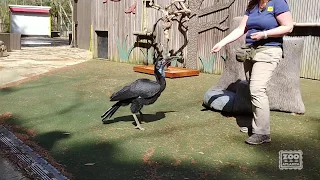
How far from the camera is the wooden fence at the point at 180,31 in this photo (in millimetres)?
7242

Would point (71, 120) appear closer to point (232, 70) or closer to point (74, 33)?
point (232, 70)

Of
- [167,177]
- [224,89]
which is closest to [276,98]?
[224,89]

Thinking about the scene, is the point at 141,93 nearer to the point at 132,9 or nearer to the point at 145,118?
the point at 145,118

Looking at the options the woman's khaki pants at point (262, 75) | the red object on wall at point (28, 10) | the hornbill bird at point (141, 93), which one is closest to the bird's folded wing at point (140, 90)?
the hornbill bird at point (141, 93)

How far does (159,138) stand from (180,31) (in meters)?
5.54

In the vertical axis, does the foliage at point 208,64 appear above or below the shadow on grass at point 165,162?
above

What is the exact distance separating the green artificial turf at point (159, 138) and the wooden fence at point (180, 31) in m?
1.51

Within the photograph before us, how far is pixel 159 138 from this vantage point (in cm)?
372

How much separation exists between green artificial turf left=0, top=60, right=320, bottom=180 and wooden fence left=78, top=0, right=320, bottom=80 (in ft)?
4.95

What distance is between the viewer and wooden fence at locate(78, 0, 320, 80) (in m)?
7.24

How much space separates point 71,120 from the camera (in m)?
4.41

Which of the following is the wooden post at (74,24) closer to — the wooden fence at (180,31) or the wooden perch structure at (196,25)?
the wooden fence at (180,31)

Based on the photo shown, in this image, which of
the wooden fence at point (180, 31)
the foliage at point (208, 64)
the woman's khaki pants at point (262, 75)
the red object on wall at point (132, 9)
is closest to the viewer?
the woman's khaki pants at point (262, 75)

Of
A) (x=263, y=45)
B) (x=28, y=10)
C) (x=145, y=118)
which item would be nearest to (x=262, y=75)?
(x=263, y=45)
